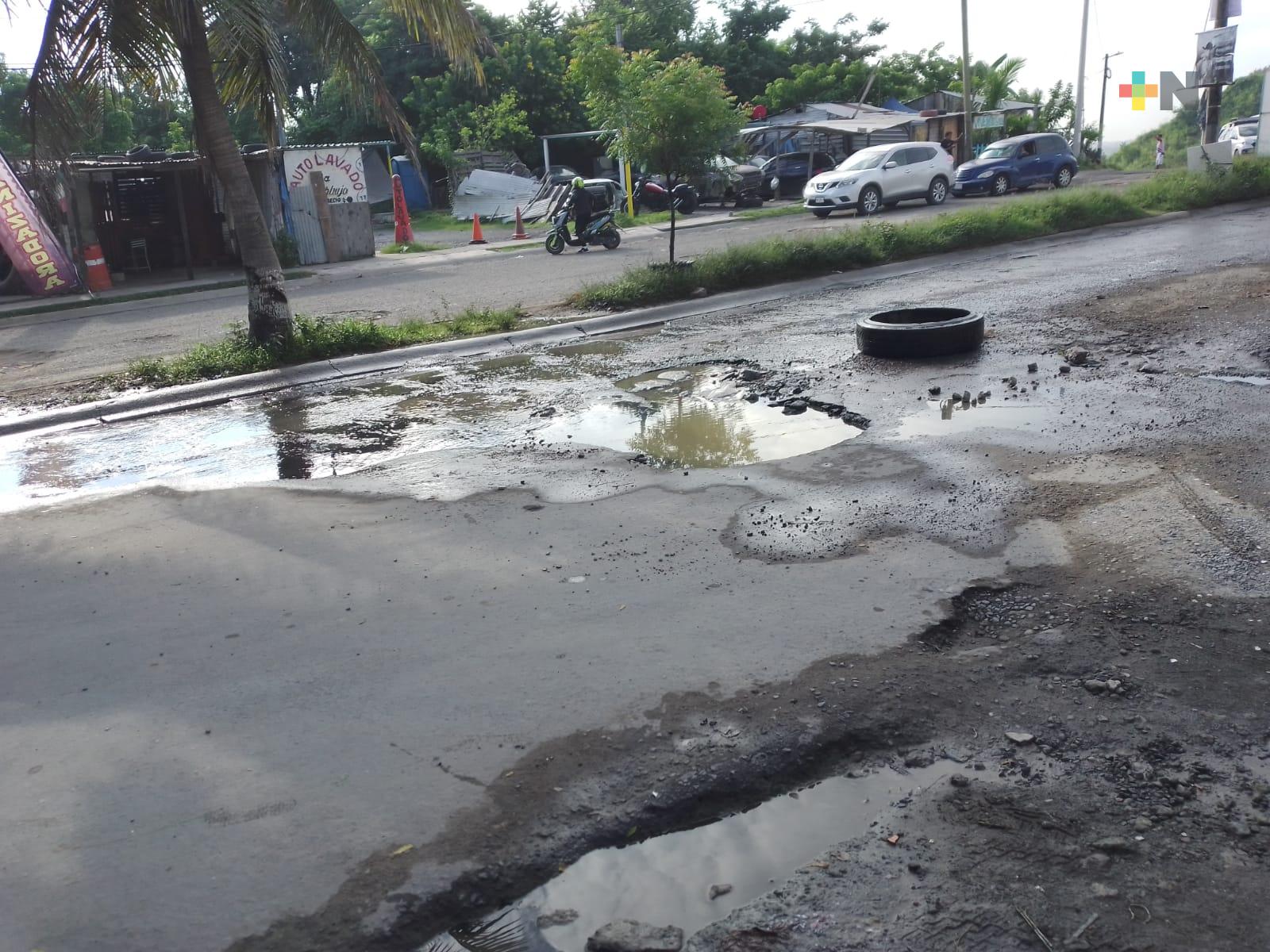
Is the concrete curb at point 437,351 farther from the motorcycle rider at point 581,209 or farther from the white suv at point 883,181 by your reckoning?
the white suv at point 883,181

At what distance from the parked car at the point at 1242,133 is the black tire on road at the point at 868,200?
15311mm

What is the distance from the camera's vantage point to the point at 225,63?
37.8 ft

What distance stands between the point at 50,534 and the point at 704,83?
410 inches

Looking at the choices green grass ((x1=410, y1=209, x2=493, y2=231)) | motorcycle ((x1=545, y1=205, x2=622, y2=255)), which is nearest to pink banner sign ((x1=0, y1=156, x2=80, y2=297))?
motorcycle ((x1=545, y1=205, x2=622, y2=255))

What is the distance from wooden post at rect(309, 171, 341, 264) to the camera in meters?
23.8

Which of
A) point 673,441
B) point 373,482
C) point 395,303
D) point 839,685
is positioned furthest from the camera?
point 395,303

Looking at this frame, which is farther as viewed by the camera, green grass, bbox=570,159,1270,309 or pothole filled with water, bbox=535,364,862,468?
green grass, bbox=570,159,1270,309

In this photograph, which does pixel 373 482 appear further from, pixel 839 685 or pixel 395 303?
pixel 395 303

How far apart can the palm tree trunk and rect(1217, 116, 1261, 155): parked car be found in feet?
109

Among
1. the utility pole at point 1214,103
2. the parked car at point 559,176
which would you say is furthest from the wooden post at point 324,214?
the utility pole at point 1214,103

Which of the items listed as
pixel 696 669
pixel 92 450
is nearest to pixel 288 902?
pixel 696 669

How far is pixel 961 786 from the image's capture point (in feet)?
11.3

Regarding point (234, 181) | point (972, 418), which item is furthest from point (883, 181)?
point (972, 418)

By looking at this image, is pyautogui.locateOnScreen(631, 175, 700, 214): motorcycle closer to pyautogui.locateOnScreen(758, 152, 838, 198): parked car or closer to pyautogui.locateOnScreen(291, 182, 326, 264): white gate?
pyautogui.locateOnScreen(758, 152, 838, 198): parked car
